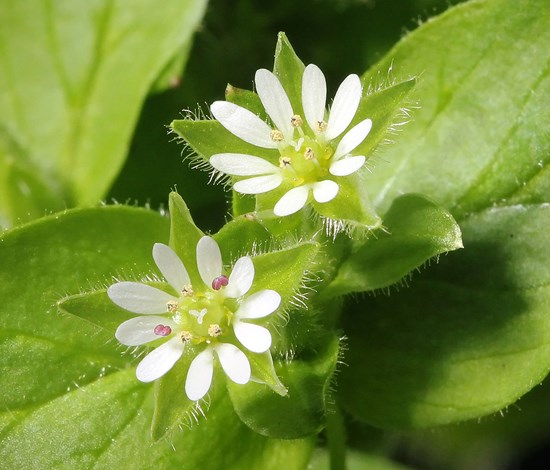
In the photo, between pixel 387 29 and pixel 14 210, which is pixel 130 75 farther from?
pixel 387 29

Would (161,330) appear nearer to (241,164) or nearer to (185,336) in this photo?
(185,336)

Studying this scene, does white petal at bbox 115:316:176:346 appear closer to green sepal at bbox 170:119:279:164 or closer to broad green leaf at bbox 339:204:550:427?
green sepal at bbox 170:119:279:164

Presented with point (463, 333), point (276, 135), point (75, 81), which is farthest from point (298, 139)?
point (75, 81)

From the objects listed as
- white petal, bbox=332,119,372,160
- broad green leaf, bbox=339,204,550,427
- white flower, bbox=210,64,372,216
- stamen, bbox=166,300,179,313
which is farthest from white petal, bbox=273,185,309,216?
broad green leaf, bbox=339,204,550,427

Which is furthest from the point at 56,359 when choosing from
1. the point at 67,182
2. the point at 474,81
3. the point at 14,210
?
the point at 474,81

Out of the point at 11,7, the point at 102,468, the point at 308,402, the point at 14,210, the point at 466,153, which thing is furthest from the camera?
the point at 11,7

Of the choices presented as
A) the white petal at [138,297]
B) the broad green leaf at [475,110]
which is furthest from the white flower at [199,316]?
the broad green leaf at [475,110]
